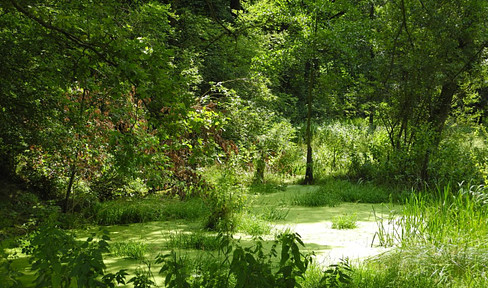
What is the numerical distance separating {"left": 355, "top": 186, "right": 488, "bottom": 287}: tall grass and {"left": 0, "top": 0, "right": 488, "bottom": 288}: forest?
0.06 ft

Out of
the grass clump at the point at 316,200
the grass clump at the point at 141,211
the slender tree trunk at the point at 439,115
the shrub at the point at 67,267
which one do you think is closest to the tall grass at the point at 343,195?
the grass clump at the point at 316,200

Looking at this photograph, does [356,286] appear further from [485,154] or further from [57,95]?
[485,154]

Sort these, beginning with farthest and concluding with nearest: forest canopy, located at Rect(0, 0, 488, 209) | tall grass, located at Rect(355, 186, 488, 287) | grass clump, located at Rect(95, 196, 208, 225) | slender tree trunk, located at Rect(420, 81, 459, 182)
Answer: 1. slender tree trunk, located at Rect(420, 81, 459, 182)
2. grass clump, located at Rect(95, 196, 208, 225)
3. forest canopy, located at Rect(0, 0, 488, 209)
4. tall grass, located at Rect(355, 186, 488, 287)

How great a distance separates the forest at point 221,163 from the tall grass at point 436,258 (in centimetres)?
2

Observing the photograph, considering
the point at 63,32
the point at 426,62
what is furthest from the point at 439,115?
the point at 63,32

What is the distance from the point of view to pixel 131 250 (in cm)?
418

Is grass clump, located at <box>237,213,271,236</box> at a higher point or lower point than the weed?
lower

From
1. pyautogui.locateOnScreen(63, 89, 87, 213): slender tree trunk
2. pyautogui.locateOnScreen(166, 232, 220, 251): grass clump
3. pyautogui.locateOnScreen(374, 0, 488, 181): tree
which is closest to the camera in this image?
pyautogui.locateOnScreen(166, 232, 220, 251): grass clump

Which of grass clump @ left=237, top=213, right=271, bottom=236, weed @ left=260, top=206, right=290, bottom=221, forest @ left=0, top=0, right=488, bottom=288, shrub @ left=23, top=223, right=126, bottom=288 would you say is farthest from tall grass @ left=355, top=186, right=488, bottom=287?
weed @ left=260, top=206, right=290, bottom=221

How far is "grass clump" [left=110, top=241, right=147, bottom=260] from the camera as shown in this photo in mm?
4105

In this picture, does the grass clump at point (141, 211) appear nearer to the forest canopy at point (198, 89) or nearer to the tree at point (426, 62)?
the forest canopy at point (198, 89)

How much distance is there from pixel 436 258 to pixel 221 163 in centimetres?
336

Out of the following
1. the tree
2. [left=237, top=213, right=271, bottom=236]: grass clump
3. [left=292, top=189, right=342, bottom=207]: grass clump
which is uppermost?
the tree

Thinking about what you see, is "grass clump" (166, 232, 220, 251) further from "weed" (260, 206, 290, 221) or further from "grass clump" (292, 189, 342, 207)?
"grass clump" (292, 189, 342, 207)
